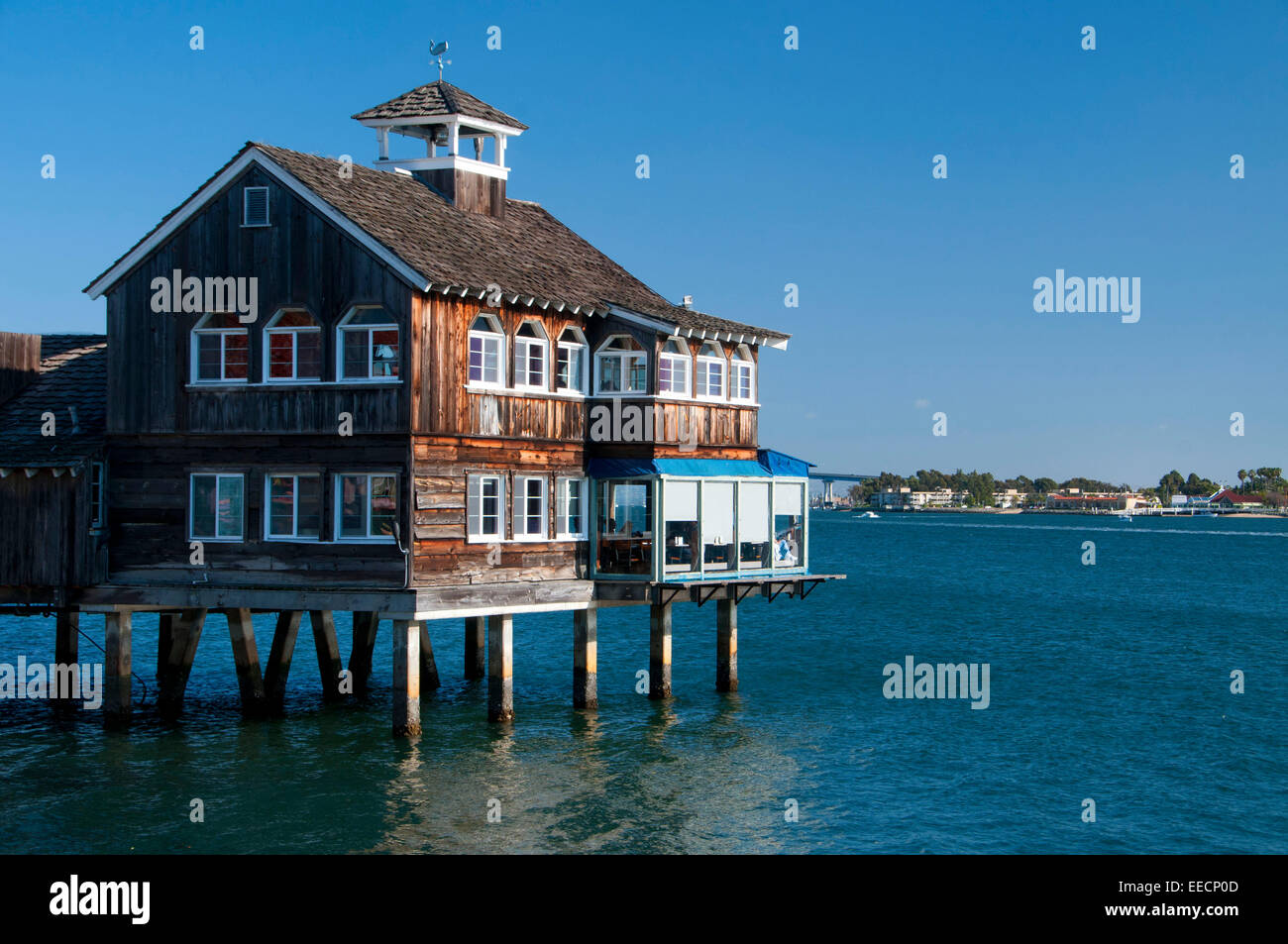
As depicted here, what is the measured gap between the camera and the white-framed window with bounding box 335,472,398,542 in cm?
3347

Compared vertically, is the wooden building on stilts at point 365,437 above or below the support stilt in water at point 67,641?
above

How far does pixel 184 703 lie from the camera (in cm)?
4222

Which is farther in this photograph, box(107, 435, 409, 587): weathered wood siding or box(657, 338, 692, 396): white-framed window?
box(657, 338, 692, 396): white-framed window

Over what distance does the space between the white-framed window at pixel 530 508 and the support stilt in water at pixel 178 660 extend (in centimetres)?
910

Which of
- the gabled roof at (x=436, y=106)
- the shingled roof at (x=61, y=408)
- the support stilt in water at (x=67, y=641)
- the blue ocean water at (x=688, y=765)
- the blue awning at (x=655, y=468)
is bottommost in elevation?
the blue ocean water at (x=688, y=765)

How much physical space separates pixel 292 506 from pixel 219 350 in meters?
4.50

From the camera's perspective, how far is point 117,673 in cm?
3672

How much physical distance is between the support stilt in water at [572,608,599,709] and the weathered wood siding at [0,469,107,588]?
12282 mm

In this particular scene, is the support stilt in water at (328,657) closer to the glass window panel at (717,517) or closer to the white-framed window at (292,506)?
the white-framed window at (292,506)

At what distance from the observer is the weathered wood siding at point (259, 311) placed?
33.7 meters

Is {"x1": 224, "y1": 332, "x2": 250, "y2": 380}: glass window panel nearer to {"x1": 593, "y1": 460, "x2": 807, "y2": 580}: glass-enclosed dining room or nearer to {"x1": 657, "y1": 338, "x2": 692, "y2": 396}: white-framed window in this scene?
{"x1": 593, "y1": 460, "x2": 807, "y2": 580}: glass-enclosed dining room

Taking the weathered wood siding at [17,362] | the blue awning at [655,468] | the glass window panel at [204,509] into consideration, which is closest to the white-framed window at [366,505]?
the glass window panel at [204,509]

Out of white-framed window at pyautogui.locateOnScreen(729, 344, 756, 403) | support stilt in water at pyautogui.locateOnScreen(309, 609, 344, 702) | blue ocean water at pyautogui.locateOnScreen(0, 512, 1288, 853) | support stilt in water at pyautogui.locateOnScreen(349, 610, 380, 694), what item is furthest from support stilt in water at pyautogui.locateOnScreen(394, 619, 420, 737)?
white-framed window at pyautogui.locateOnScreen(729, 344, 756, 403)
